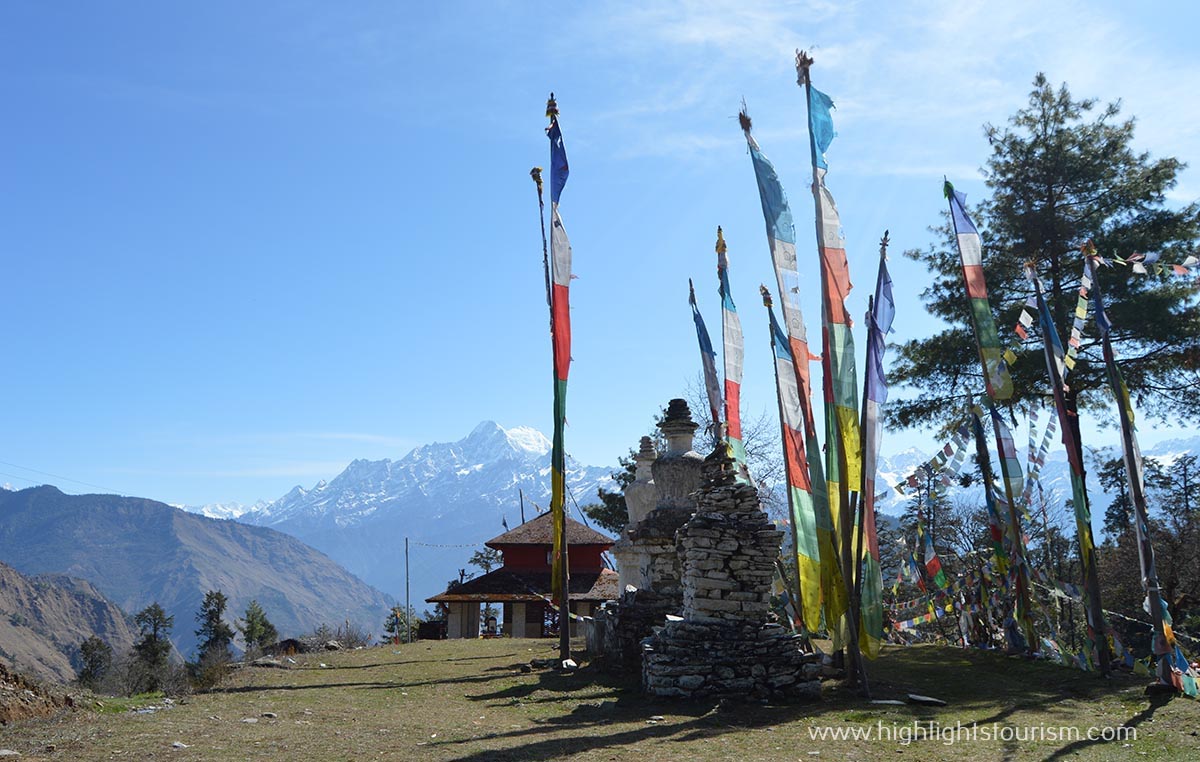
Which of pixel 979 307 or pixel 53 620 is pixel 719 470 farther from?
pixel 53 620

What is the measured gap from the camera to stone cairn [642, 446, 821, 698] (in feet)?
40.9

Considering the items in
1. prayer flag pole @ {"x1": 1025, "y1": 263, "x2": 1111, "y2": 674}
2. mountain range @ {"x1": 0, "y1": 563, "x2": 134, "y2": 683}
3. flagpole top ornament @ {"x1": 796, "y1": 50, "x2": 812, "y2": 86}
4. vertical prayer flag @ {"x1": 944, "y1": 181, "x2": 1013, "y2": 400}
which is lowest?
mountain range @ {"x1": 0, "y1": 563, "x2": 134, "y2": 683}

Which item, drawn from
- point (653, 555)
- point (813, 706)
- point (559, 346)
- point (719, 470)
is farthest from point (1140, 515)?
point (559, 346)

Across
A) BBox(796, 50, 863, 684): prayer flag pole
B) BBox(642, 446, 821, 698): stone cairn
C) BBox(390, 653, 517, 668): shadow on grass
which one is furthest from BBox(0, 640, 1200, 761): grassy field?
BBox(390, 653, 517, 668): shadow on grass

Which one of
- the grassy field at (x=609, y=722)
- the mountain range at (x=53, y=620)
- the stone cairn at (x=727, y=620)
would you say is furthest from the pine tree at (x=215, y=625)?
the mountain range at (x=53, y=620)

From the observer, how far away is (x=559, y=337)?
19203 mm

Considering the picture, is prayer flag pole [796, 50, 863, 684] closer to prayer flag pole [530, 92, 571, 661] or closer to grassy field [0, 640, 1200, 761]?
grassy field [0, 640, 1200, 761]

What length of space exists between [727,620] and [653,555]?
4145 mm

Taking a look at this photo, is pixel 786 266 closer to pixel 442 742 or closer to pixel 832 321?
pixel 832 321

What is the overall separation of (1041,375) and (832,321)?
9.30 metres

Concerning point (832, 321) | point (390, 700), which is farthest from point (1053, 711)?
point (390, 700)

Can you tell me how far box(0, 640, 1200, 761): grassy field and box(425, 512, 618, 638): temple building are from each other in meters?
20.0

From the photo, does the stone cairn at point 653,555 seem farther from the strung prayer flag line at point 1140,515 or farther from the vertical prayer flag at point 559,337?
the strung prayer flag line at point 1140,515

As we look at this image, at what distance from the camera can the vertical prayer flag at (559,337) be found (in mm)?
18734
